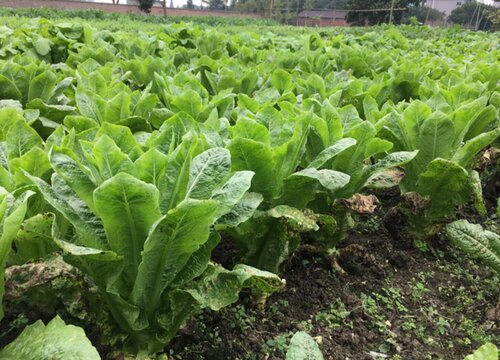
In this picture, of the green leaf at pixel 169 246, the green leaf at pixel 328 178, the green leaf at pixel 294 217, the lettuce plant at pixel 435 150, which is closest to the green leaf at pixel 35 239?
the green leaf at pixel 169 246

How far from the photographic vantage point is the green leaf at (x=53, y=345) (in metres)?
1.22

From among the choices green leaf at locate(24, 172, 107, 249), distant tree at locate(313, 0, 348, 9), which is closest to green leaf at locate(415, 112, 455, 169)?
green leaf at locate(24, 172, 107, 249)

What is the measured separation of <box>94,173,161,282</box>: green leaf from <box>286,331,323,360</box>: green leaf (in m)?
0.57

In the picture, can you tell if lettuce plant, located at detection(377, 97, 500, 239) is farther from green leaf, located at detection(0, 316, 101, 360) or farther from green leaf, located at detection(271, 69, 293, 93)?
green leaf, located at detection(0, 316, 101, 360)

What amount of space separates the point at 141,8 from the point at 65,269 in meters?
53.4

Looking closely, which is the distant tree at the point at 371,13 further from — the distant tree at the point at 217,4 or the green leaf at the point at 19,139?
the green leaf at the point at 19,139

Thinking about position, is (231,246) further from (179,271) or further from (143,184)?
(143,184)

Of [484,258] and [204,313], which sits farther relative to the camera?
[484,258]

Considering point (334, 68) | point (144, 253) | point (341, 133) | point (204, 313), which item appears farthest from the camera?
point (334, 68)

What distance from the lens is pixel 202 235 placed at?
57.1 inches

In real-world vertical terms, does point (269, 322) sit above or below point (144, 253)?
below

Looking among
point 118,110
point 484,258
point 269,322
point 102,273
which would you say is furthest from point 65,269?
point 484,258

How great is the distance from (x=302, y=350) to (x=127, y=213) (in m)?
0.68

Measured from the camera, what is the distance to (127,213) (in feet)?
4.59
